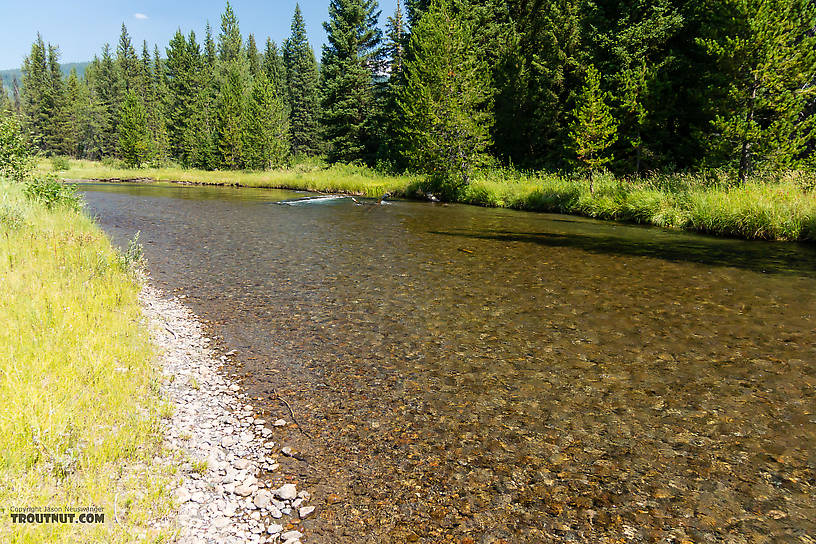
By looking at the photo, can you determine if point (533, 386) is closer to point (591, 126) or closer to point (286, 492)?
point (286, 492)

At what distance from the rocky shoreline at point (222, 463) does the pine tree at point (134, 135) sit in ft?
261

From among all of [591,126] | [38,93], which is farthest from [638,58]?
[38,93]

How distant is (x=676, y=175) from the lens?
25.4 meters

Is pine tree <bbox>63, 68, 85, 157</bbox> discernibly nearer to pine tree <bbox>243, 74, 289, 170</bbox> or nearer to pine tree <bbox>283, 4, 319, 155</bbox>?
pine tree <bbox>283, 4, 319, 155</bbox>

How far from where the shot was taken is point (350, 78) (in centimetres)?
5488

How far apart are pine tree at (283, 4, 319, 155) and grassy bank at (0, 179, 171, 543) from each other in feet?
240

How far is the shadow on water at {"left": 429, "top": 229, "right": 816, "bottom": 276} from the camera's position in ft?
45.1

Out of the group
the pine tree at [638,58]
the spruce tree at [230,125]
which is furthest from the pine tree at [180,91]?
the pine tree at [638,58]

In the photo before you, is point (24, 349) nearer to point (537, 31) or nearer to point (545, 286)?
point (545, 286)

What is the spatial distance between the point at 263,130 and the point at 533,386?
62.1m

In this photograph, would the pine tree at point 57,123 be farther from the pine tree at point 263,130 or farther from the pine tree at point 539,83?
the pine tree at point 539,83

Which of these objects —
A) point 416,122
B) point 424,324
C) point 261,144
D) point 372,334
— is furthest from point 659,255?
point 261,144

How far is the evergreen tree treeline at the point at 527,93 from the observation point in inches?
883
